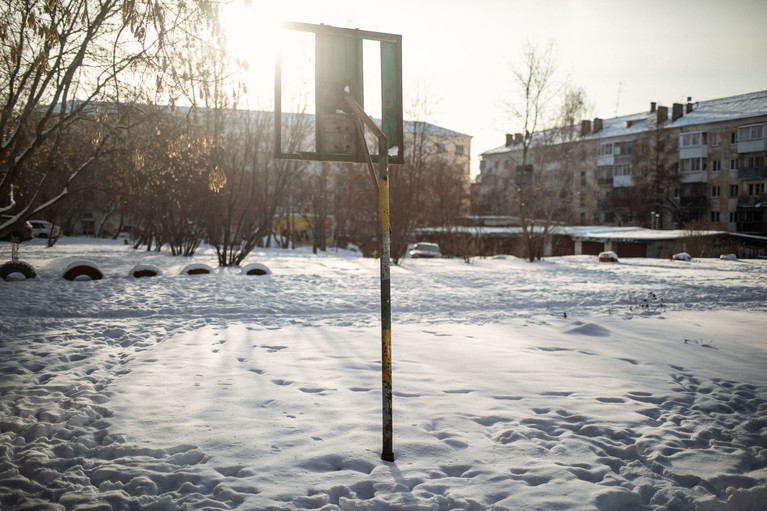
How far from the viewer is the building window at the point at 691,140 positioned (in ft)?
174

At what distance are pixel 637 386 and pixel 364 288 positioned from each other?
9.82 meters

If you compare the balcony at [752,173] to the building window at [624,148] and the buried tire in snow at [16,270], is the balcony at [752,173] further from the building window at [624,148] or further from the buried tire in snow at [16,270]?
the buried tire in snow at [16,270]

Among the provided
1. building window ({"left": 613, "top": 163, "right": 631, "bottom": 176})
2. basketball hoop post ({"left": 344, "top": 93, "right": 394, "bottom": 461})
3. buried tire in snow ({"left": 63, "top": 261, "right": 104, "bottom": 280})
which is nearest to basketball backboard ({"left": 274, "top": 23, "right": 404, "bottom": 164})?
basketball hoop post ({"left": 344, "top": 93, "right": 394, "bottom": 461})

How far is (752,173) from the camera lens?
161ft

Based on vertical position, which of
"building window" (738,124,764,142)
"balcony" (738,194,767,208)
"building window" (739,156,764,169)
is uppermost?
"building window" (738,124,764,142)

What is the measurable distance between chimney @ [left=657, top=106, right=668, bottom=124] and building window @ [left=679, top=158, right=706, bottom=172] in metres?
5.96

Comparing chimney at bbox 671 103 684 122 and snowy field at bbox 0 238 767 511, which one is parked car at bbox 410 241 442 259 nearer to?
snowy field at bbox 0 238 767 511

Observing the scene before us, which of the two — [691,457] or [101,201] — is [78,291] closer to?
[691,457]

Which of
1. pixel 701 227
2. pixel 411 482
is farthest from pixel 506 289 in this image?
pixel 701 227

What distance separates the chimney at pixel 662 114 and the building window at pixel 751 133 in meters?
8.99

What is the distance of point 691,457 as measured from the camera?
371 centimetres

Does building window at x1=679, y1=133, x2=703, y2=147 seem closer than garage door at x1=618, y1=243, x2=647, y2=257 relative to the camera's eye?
No

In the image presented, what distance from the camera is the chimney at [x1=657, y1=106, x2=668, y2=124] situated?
5697 cm

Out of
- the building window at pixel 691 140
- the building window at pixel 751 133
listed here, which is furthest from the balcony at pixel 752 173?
the building window at pixel 691 140
